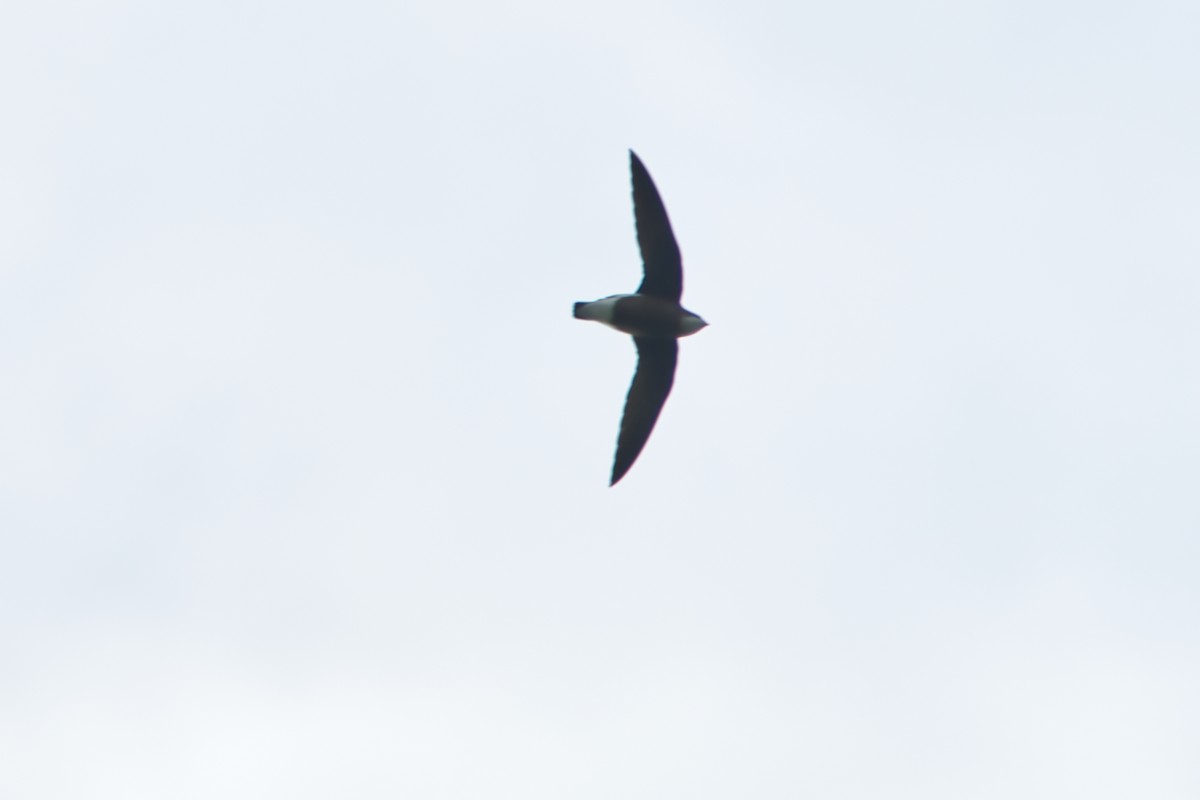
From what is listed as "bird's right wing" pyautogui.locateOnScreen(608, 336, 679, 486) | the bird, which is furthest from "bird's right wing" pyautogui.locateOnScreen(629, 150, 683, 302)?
"bird's right wing" pyautogui.locateOnScreen(608, 336, 679, 486)

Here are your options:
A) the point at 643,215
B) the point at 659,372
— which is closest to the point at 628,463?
the point at 659,372

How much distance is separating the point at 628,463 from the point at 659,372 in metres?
1.55

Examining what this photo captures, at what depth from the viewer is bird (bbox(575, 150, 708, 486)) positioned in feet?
86.2

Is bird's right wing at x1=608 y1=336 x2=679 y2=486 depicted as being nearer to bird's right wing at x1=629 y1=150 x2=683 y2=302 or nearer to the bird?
the bird

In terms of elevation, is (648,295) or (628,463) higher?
(648,295)

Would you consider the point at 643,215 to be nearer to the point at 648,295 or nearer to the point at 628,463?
the point at 648,295

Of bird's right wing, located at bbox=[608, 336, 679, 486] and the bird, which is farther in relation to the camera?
bird's right wing, located at bbox=[608, 336, 679, 486]

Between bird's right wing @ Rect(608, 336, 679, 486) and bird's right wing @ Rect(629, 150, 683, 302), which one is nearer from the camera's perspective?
bird's right wing @ Rect(629, 150, 683, 302)

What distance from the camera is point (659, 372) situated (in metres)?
27.5

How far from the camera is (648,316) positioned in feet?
87.6

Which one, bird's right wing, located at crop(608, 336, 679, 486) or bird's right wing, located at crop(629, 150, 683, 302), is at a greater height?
bird's right wing, located at crop(629, 150, 683, 302)

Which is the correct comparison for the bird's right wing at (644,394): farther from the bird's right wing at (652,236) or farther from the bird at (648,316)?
the bird's right wing at (652,236)

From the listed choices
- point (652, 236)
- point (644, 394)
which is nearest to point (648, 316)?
point (652, 236)

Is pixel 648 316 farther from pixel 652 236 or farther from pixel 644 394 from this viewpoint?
pixel 644 394
